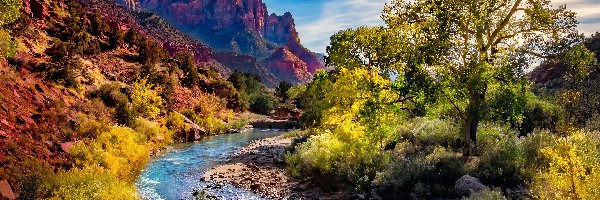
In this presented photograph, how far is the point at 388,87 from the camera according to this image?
62.3 feet

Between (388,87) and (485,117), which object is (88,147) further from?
(485,117)

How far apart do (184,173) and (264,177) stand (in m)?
5.77

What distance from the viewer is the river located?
21.1 meters

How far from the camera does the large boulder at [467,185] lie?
14016 mm

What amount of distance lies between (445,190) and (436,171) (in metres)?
1.45

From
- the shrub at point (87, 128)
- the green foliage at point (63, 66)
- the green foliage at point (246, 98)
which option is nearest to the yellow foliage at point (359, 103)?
the shrub at point (87, 128)

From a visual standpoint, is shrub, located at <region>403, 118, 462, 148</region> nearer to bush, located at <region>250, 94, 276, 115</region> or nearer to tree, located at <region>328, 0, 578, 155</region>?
tree, located at <region>328, 0, 578, 155</region>

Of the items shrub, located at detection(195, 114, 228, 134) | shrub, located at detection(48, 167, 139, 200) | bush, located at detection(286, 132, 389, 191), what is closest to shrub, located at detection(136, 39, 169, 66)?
shrub, located at detection(195, 114, 228, 134)

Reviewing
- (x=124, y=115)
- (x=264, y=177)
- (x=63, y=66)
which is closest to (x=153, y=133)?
(x=124, y=115)

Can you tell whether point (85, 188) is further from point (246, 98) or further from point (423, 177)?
point (246, 98)

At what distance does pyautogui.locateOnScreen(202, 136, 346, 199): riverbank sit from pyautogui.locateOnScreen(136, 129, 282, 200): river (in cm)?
79

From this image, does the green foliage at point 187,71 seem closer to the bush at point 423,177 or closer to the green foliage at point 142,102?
the green foliage at point 142,102

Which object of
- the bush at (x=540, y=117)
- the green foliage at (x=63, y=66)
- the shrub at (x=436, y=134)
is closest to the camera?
the shrub at (x=436, y=134)

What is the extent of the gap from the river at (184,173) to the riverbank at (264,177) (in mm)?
789
